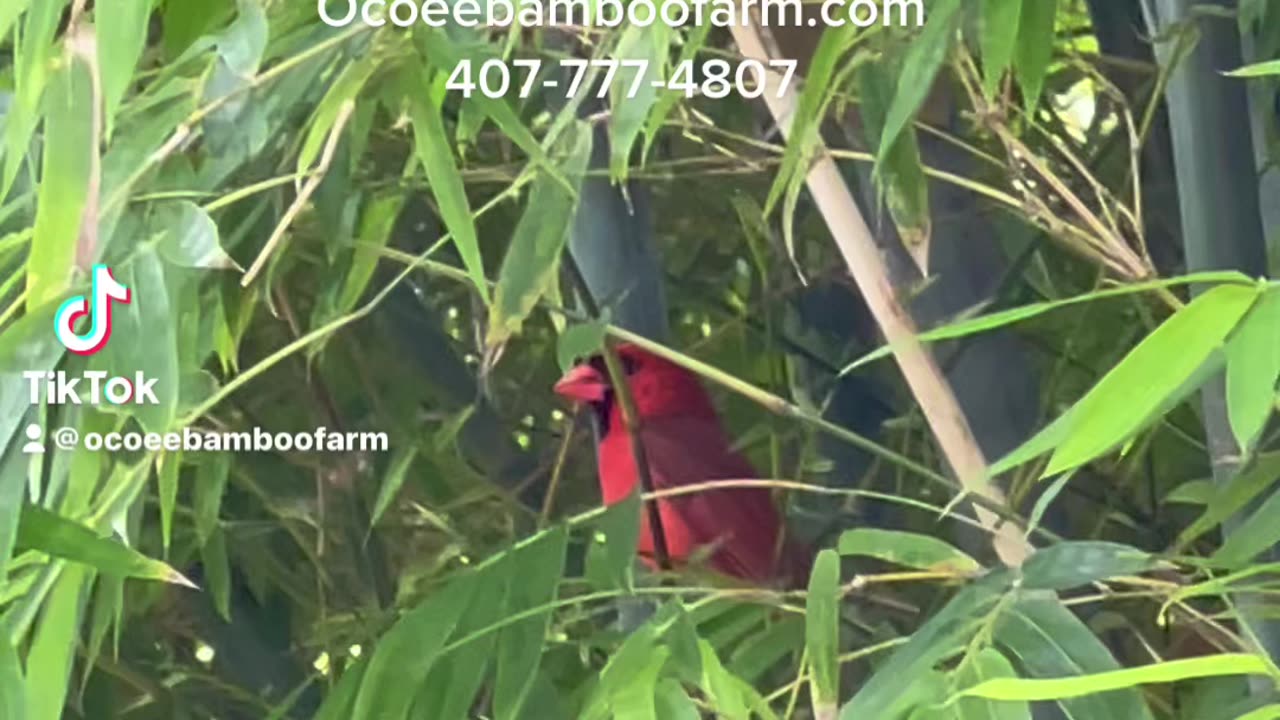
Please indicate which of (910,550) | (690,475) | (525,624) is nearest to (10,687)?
(525,624)

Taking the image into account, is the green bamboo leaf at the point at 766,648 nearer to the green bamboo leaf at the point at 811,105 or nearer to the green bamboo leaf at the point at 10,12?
the green bamboo leaf at the point at 811,105

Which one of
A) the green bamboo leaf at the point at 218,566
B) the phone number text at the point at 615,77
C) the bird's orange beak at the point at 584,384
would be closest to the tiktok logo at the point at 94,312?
the phone number text at the point at 615,77

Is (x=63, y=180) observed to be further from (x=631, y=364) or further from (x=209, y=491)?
(x=631, y=364)

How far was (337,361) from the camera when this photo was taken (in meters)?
0.77

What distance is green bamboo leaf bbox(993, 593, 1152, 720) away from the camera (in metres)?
0.45

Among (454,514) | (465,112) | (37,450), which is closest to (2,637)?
(37,450)

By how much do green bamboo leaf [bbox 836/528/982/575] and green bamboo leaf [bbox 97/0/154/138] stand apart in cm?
23

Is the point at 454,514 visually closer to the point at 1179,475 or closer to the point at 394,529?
the point at 394,529

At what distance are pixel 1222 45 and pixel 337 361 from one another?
1.27 ft

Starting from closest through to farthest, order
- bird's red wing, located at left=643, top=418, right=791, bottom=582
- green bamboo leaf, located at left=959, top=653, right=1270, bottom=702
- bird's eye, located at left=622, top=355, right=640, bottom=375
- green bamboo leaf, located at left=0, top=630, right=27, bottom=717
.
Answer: green bamboo leaf, located at left=959, top=653, right=1270, bottom=702 → green bamboo leaf, located at left=0, top=630, right=27, bottom=717 → bird's red wing, located at left=643, top=418, right=791, bottom=582 → bird's eye, located at left=622, top=355, right=640, bottom=375

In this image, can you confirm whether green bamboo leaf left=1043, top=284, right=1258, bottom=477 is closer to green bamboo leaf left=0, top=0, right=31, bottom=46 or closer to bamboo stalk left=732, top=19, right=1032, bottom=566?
bamboo stalk left=732, top=19, right=1032, bottom=566

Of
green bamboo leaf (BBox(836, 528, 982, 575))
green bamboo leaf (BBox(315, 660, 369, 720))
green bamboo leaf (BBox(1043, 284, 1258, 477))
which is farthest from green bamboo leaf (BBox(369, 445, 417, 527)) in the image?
green bamboo leaf (BBox(1043, 284, 1258, 477))

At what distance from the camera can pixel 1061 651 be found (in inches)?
17.7

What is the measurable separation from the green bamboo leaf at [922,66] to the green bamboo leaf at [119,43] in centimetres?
19
